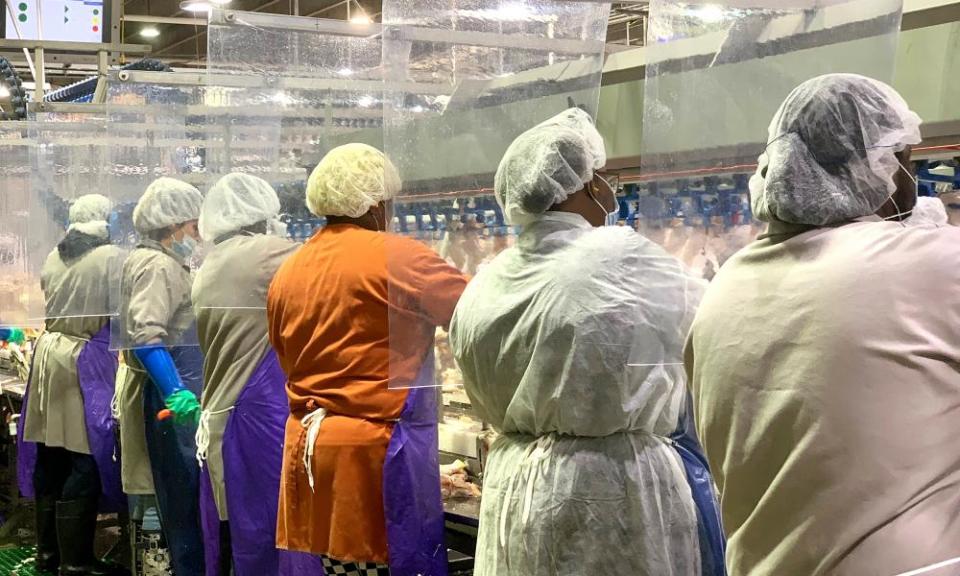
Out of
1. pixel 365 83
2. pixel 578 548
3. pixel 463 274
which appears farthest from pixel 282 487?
pixel 365 83

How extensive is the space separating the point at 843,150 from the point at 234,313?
7.73ft

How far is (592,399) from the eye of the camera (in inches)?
84.8

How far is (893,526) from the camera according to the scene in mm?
1515

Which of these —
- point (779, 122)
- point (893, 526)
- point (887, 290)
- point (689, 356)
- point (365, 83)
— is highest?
point (365, 83)

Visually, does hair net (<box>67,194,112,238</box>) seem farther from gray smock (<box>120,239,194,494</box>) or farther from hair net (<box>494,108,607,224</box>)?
hair net (<box>494,108,607,224</box>)

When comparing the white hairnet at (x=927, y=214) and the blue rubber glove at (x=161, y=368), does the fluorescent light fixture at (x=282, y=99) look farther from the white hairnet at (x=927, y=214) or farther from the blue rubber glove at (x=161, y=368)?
the white hairnet at (x=927, y=214)

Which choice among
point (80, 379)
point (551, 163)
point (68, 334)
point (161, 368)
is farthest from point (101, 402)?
point (551, 163)

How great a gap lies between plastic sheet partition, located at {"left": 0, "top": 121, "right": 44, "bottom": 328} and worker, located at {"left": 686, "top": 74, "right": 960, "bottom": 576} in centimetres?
436

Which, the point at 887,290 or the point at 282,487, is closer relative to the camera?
the point at 887,290

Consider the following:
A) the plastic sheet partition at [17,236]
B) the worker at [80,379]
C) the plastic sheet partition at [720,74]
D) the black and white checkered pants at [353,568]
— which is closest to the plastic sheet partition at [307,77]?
the black and white checkered pants at [353,568]

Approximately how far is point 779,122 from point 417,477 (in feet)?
5.18

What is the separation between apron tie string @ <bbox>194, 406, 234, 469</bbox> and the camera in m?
3.56

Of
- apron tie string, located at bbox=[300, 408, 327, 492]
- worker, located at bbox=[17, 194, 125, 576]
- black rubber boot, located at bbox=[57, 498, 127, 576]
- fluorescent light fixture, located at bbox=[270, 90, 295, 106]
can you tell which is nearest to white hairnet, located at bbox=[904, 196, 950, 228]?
apron tie string, located at bbox=[300, 408, 327, 492]

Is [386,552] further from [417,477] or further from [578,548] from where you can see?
[578,548]
